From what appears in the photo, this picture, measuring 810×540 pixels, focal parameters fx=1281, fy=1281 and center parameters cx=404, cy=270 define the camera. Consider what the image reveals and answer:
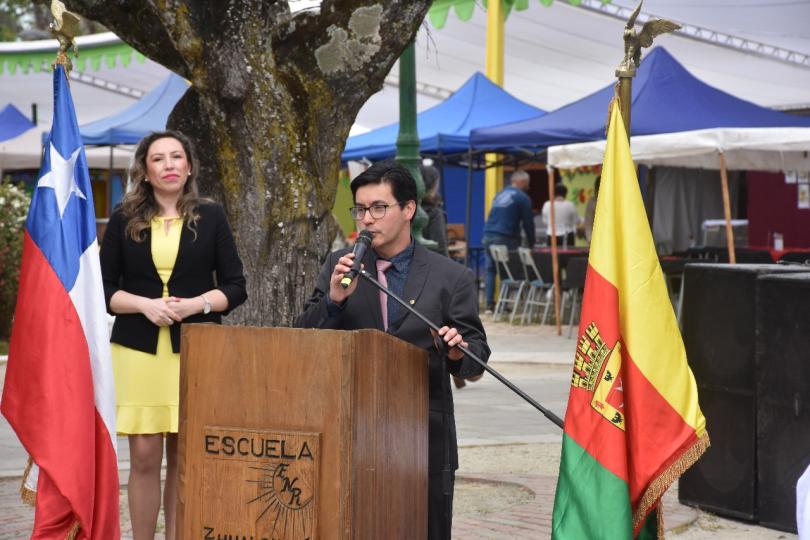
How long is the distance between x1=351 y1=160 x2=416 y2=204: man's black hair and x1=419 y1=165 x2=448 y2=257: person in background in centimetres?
781

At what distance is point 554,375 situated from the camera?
13453 mm

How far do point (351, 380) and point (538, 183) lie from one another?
83.9 ft

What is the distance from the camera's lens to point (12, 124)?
26.9 m

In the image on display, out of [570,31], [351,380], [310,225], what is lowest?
[351,380]

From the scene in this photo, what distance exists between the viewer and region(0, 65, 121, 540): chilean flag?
5094 mm

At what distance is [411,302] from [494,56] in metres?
17.9

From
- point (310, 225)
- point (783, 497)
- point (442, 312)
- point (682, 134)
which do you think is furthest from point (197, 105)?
point (682, 134)

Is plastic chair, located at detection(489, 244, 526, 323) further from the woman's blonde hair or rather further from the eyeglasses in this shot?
the eyeglasses

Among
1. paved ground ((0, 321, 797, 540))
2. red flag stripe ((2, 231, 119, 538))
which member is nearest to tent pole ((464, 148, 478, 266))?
paved ground ((0, 321, 797, 540))

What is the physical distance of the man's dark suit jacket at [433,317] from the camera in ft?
15.3

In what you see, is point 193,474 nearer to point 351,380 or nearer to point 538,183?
point 351,380

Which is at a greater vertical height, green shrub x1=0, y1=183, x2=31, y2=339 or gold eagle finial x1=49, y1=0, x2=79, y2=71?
gold eagle finial x1=49, y1=0, x2=79, y2=71

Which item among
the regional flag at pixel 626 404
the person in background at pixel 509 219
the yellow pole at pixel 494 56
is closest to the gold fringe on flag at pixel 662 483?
the regional flag at pixel 626 404

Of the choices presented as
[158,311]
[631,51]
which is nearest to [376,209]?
[158,311]
